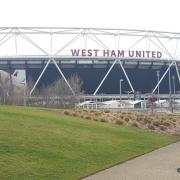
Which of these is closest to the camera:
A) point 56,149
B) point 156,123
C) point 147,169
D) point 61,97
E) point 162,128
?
point 147,169

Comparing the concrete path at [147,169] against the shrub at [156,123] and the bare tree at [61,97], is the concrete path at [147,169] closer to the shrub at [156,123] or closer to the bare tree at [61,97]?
the shrub at [156,123]

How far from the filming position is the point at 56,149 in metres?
13.6

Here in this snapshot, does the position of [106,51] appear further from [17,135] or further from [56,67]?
[17,135]

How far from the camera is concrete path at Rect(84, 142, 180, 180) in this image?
11.5m

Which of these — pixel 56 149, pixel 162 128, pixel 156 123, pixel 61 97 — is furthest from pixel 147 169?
pixel 61 97

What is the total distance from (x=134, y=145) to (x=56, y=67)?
7603cm

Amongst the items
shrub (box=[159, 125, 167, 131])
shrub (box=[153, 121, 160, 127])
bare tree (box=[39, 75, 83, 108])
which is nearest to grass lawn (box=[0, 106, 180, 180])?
shrub (box=[159, 125, 167, 131])

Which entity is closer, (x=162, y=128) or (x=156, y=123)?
(x=162, y=128)

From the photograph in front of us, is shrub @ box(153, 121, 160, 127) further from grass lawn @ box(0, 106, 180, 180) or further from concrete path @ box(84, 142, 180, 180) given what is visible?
concrete path @ box(84, 142, 180, 180)

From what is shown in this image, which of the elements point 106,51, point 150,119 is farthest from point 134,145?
point 106,51

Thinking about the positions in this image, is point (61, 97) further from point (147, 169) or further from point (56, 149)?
point (147, 169)

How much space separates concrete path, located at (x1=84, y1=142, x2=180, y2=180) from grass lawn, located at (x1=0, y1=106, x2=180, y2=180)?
1.33 ft

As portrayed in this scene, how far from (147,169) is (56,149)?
2.72m

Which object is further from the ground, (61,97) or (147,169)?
(61,97)
